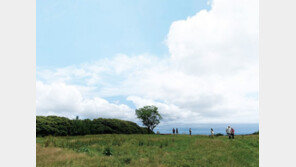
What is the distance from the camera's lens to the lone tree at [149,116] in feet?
169

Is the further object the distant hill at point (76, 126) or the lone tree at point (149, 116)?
the lone tree at point (149, 116)

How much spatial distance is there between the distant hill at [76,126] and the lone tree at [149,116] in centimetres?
734

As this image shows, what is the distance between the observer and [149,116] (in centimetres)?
5191

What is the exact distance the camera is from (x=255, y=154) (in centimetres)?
1809

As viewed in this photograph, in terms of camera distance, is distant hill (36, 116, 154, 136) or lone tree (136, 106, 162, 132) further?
lone tree (136, 106, 162, 132)

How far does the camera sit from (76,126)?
36.1 m

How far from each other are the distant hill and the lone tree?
289 inches

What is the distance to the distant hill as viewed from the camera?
32625 mm

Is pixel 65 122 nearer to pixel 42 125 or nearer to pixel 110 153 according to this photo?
pixel 42 125

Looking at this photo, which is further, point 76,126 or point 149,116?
point 149,116

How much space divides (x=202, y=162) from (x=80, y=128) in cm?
2782

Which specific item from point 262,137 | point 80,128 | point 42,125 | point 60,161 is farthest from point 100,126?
point 262,137

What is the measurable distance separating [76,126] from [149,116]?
20.9 meters

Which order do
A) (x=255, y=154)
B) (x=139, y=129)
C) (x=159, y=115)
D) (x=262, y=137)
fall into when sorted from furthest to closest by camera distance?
(x=159, y=115) → (x=139, y=129) → (x=255, y=154) → (x=262, y=137)
